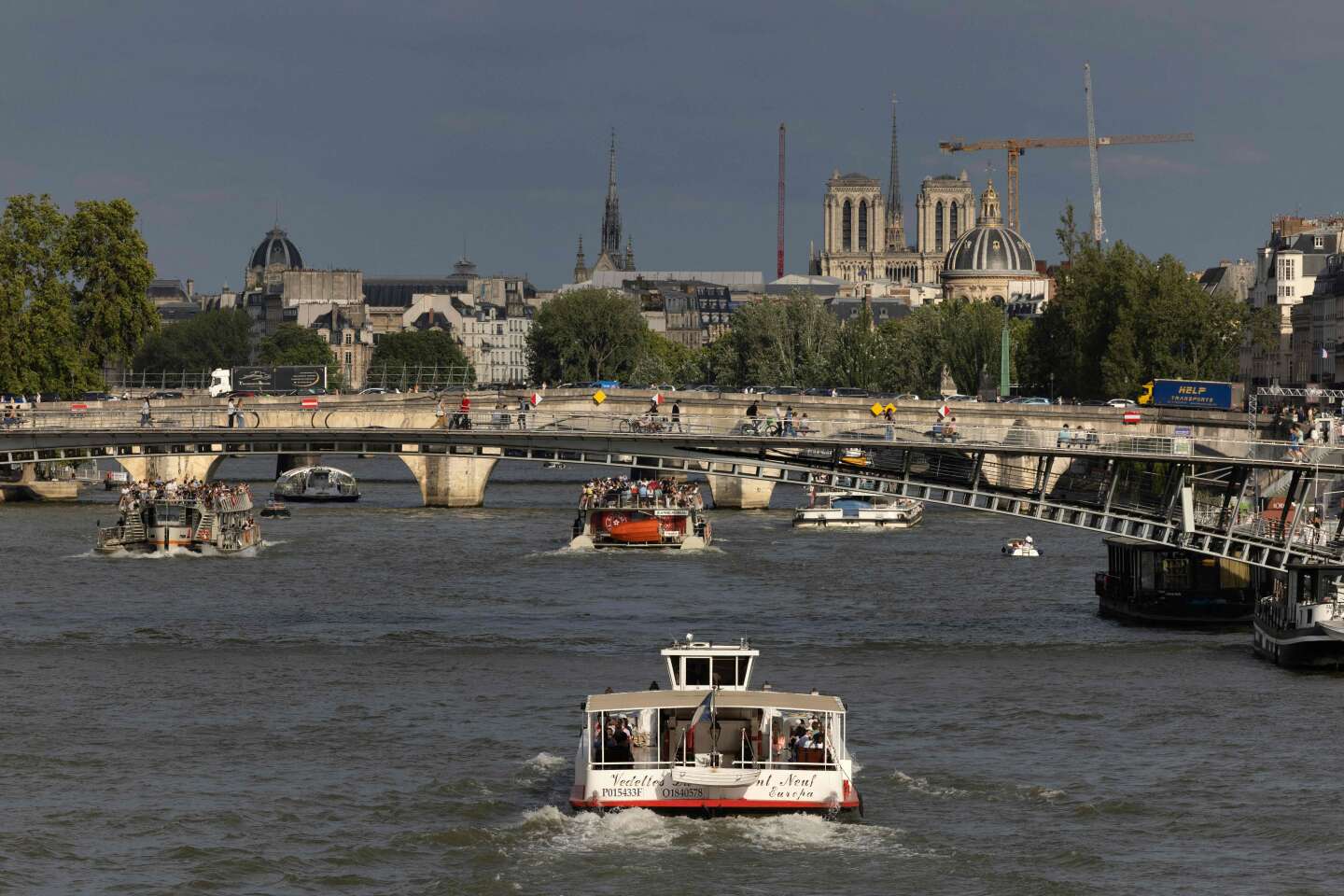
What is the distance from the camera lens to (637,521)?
104 m

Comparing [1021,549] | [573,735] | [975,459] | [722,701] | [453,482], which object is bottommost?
[573,735]

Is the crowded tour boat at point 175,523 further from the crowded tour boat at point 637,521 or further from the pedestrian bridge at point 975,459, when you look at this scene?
the pedestrian bridge at point 975,459

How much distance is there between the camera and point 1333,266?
543ft

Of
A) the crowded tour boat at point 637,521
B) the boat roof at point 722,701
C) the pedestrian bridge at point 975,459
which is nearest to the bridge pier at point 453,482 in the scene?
the crowded tour boat at point 637,521

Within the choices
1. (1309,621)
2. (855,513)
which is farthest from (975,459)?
(855,513)

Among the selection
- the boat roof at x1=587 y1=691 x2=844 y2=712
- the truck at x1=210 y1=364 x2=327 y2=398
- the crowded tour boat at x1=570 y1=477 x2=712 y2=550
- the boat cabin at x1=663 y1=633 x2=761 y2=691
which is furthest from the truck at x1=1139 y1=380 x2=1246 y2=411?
the boat roof at x1=587 y1=691 x2=844 y2=712

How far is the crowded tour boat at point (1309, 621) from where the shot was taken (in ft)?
203

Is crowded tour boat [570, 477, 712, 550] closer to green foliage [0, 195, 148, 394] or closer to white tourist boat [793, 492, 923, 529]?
white tourist boat [793, 492, 923, 529]

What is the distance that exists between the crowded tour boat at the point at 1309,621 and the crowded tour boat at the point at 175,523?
46.6 meters

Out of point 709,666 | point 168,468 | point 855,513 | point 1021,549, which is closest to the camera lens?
point 709,666

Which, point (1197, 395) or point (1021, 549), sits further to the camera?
point (1197, 395)

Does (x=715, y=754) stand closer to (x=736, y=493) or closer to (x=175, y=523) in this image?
(x=175, y=523)

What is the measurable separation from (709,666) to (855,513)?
72.4 m

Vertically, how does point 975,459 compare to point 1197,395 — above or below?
below
